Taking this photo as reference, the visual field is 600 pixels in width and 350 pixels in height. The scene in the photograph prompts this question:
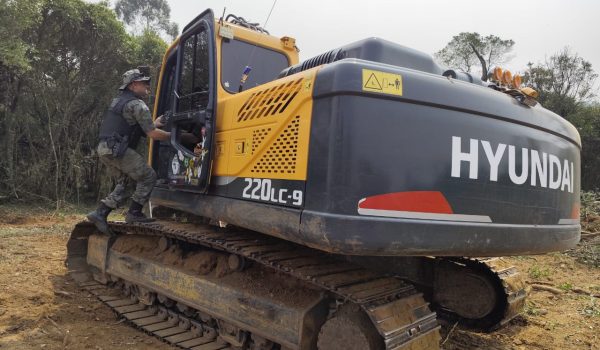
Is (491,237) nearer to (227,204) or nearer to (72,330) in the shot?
(227,204)

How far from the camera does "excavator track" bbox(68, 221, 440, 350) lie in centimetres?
238

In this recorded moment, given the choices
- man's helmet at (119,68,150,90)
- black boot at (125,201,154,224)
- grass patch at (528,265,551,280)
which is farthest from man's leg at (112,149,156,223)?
grass patch at (528,265,551,280)

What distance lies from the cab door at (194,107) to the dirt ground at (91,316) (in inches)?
53.3

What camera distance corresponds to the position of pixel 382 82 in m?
2.25

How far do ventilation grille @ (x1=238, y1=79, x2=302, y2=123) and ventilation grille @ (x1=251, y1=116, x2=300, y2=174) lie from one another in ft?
0.51

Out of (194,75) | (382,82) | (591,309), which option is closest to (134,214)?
(194,75)

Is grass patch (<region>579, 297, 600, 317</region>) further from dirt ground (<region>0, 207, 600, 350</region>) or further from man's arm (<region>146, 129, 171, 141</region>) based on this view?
man's arm (<region>146, 129, 171, 141</region>)

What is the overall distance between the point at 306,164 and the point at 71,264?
3.78 m

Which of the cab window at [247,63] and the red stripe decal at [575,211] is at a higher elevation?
the cab window at [247,63]

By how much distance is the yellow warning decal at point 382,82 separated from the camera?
222 centimetres

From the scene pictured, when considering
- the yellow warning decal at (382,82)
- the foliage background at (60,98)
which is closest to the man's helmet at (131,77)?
the yellow warning decal at (382,82)

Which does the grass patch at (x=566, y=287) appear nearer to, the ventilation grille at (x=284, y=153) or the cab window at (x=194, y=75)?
the ventilation grille at (x=284, y=153)

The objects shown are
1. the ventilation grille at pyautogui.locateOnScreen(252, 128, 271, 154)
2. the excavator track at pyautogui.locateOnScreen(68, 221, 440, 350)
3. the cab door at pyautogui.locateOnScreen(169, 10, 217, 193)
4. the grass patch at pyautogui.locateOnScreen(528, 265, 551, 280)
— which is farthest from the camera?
the grass patch at pyautogui.locateOnScreen(528, 265, 551, 280)

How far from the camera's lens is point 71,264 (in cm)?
495
